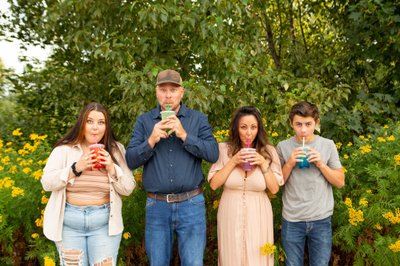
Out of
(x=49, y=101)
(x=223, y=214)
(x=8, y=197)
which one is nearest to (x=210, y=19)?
(x=223, y=214)

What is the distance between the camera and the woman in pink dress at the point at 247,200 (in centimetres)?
317

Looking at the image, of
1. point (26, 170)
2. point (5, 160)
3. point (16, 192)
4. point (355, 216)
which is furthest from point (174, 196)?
point (5, 160)

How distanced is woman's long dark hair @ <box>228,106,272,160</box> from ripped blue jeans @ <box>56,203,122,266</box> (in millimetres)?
1021

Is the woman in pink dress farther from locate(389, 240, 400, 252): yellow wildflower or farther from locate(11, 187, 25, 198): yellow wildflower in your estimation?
locate(11, 187, 25, 198): yellow wildflower

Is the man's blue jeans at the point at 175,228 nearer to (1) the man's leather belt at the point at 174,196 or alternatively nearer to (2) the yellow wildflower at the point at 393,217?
(1) the man's leather belt at the point at 174,196

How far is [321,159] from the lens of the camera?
3244 mm

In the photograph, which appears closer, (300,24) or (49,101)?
(49,101)

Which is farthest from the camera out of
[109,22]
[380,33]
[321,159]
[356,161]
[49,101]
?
[49,101]

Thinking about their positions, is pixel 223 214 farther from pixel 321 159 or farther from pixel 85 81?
pixel 85 81

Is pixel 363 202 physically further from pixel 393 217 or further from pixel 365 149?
pixel 365 149

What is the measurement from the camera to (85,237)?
9.68ft

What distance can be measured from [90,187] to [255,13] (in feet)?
15.0

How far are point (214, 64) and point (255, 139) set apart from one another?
2349 mm

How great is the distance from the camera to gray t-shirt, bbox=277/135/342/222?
3.20 meters
